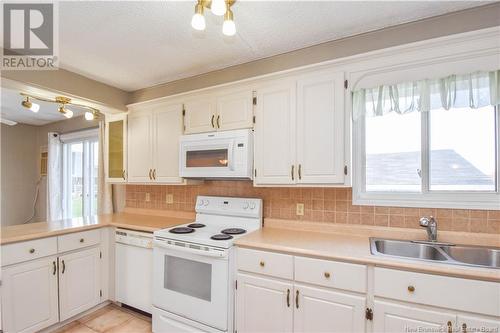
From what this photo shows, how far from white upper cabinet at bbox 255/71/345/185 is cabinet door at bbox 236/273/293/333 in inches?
29.3

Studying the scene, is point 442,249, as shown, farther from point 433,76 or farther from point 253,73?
point 253,73

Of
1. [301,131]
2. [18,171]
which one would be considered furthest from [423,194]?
[18,171]

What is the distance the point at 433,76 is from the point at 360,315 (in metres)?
1.56

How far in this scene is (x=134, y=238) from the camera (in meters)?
2.37

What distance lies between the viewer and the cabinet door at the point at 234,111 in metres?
2.16

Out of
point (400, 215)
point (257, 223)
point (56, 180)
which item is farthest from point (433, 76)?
point (56, 180)

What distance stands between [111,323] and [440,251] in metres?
2.72

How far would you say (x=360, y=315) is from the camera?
146cm

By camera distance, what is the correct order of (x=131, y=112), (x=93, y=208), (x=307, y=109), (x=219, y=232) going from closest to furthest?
(x=307, y=109) < (x=219, y=232) < (x=131, y=112) < (x=93, y=208)

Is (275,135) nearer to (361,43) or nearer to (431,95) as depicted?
(361,43)

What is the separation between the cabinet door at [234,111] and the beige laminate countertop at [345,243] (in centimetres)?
93

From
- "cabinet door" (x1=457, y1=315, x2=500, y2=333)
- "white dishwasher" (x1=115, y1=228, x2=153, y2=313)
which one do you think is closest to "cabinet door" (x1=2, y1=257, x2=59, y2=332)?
"white dishwasher" (x1=115, y1=228, x2=153, y2=313)

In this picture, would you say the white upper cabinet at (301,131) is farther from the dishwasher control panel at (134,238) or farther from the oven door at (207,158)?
the dishwasher control panel at (134,238)

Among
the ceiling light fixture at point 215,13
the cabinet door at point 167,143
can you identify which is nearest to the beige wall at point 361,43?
the cabinet door at point 167,143
